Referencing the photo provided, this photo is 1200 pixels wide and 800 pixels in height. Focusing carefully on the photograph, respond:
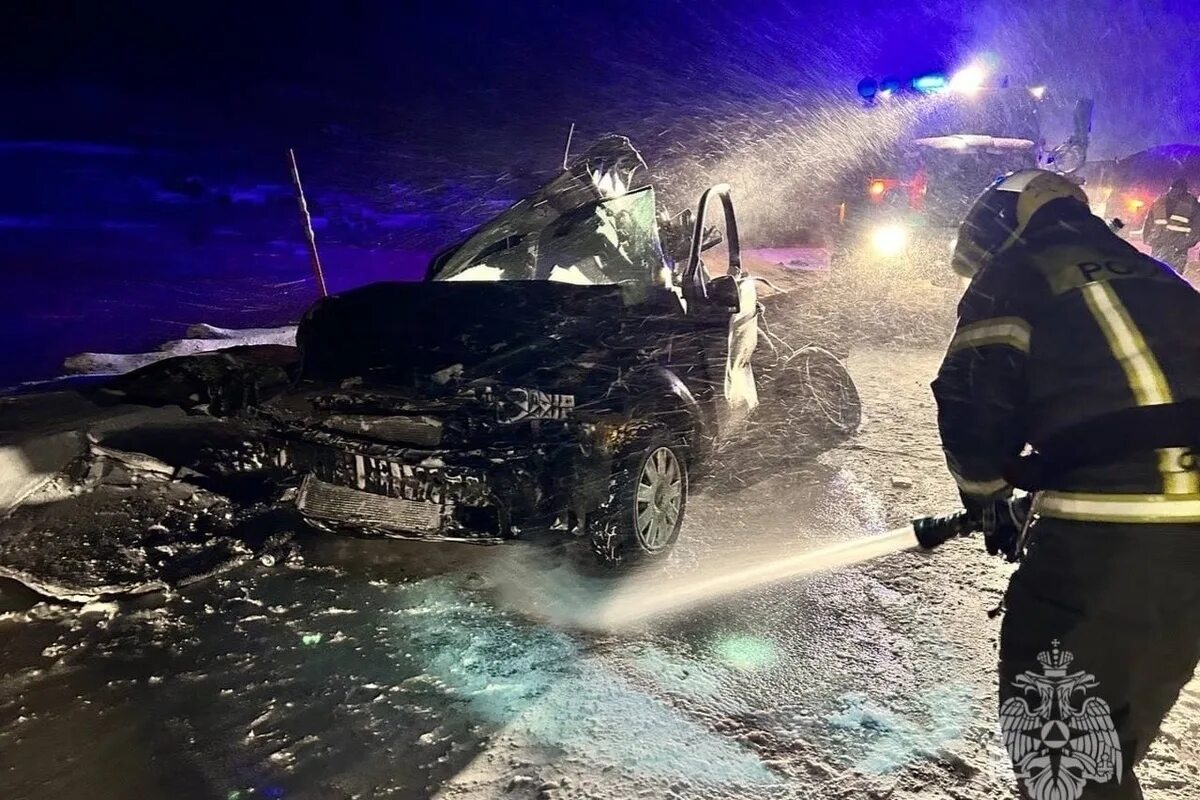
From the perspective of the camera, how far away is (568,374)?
3643 mm

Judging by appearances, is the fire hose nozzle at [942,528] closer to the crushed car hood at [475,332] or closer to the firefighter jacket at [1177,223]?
the crushed car hood at [475,332]

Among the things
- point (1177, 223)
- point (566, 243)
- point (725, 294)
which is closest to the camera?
point (725, 294)

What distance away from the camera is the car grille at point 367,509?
3.30 metres

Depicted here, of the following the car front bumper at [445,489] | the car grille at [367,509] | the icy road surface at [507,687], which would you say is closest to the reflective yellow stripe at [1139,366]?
the icy road surface at [507,687]

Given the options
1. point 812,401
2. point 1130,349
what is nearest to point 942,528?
point 1130,349

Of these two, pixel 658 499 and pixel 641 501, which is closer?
pixel 641 501

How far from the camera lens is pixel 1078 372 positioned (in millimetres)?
1757

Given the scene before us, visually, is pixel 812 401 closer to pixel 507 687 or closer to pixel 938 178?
pixel 507 687

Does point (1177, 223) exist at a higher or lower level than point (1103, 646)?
higher

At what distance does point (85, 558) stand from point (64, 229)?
2089cm

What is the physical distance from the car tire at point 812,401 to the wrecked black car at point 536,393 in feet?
3.20

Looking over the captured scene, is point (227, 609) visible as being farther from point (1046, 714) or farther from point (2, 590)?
point (1046, 714)

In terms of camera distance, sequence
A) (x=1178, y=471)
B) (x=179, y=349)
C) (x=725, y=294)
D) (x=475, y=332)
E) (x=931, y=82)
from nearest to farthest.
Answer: (x=1178, y=471)
(x=475, y=332)
(x=725, y=294)
(x=179, y=349)
(x=931, y=82)

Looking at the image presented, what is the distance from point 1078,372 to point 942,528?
712 millimetres
